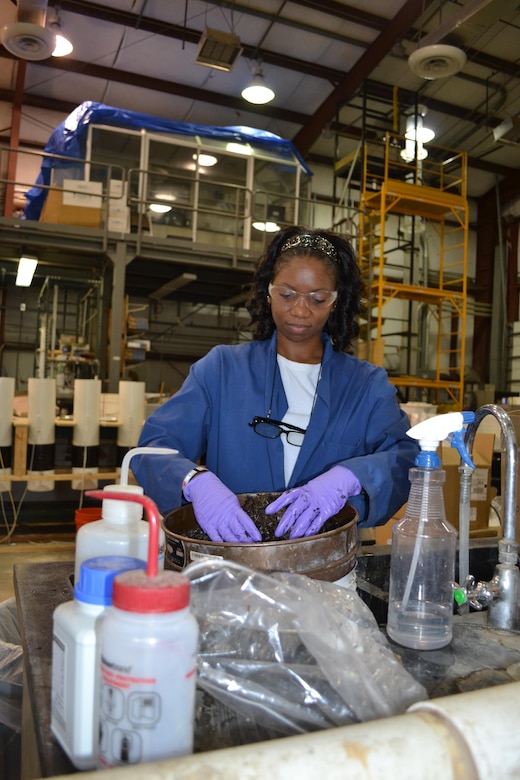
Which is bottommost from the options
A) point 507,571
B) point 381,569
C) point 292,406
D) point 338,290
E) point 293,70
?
point 381,569

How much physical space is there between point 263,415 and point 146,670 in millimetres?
1135

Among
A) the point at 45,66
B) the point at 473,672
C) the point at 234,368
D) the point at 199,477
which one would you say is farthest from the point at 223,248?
the point at 473,672

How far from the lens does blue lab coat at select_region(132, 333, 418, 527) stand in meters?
1.57

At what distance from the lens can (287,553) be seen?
0.94 meters

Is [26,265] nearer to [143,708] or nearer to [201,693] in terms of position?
[201,693]

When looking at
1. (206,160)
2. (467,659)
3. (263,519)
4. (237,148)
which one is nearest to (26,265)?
(206,160)

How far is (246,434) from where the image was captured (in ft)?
5.27

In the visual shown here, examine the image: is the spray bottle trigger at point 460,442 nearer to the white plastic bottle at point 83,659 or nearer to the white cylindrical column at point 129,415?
the white plastic bottle at point 83,659

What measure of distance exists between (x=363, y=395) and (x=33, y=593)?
3.26 ft

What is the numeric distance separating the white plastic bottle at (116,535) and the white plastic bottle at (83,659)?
0.18 m

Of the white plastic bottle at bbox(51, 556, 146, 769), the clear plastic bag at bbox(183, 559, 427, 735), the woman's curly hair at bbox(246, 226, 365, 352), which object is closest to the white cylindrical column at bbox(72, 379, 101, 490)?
the woman's curly hair at bbox(246, 226, 365, 352)

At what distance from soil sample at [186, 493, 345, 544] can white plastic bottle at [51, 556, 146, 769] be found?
69cm

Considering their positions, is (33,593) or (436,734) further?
(33,593)

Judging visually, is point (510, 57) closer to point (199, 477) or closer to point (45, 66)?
point (45, 66)
